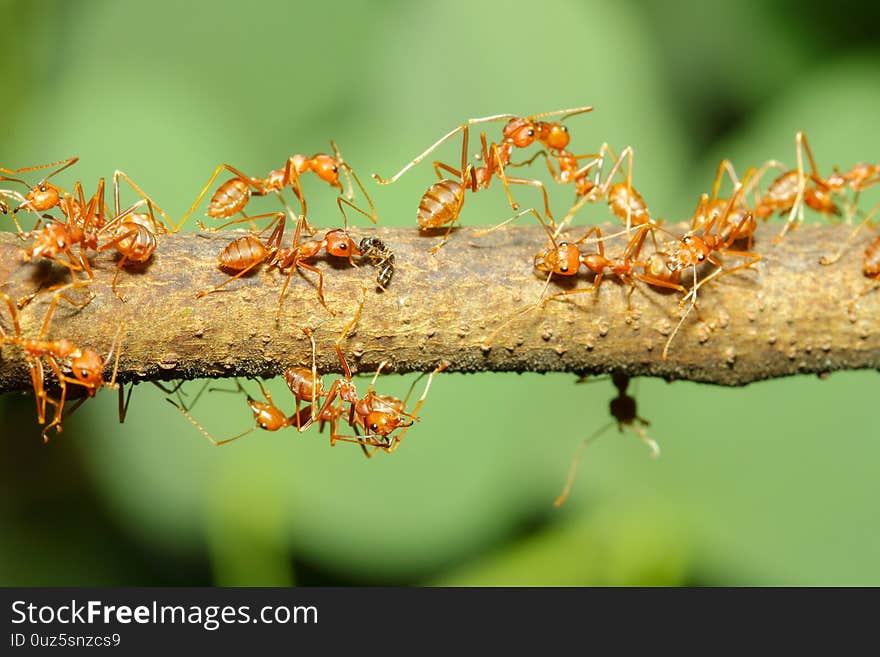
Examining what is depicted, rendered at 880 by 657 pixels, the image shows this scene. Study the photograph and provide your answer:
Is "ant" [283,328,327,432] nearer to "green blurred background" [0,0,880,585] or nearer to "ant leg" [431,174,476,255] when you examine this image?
"ant leg" [431,174,476,255]

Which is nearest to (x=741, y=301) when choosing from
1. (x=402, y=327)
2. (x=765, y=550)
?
(x=402, y=327)

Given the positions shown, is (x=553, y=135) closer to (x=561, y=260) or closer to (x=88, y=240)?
(x=561, y=260)

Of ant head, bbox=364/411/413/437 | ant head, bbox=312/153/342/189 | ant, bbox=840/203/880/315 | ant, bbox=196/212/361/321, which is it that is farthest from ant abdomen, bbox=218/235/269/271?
ant, bbox=840/203/880/315

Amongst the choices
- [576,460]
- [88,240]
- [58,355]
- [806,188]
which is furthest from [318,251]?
[806,188]

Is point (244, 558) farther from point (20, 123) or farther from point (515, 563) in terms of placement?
point (20, 123)

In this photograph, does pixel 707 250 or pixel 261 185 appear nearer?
pixel 707 250

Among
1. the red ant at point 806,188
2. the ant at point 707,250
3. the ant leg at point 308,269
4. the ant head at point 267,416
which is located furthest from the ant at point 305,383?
the red ant at point 806,188

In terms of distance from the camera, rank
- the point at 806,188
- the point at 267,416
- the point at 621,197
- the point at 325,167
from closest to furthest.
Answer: the point at 267,416 < the point at 621,197 < the point at 325,167 < the point at 806,188

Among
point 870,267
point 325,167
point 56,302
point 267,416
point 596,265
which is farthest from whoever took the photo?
point 325,167
